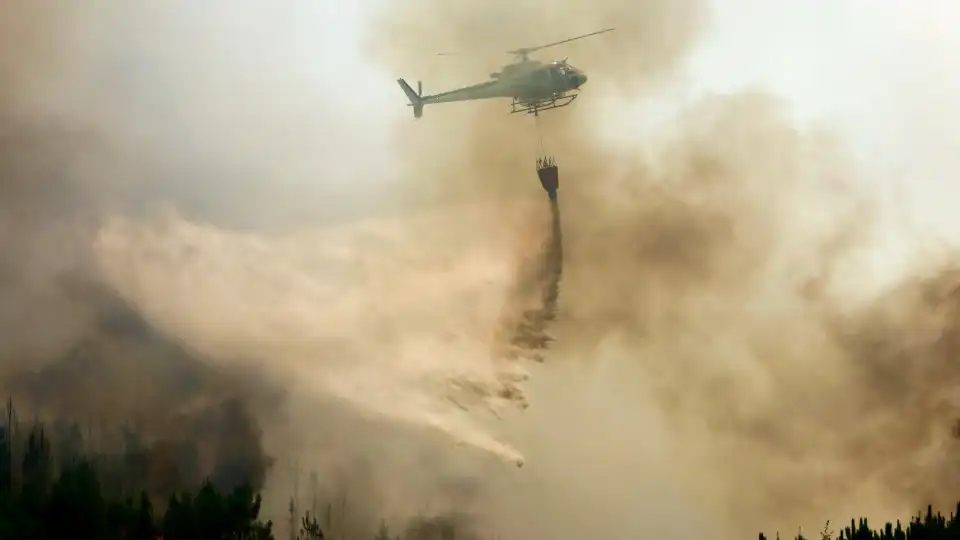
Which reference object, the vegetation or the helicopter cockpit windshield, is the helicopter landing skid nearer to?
the helicopter cockpit windshield

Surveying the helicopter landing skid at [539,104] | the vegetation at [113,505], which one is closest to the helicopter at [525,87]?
the helicopter landing skid at [539,104]

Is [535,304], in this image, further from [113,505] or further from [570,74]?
[113,505]

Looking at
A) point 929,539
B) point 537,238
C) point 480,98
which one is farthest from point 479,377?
point 929,539

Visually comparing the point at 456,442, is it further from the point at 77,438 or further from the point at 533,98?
the point at 77,438

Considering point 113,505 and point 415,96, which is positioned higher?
point 415,96

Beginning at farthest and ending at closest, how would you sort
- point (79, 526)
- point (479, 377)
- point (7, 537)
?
1. point (479, 377)
2. point (79, 526)
3. point (7, 537)

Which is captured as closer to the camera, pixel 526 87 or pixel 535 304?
pixel 526 87

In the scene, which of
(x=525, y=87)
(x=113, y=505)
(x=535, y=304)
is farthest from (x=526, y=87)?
(x=113, y=505)
